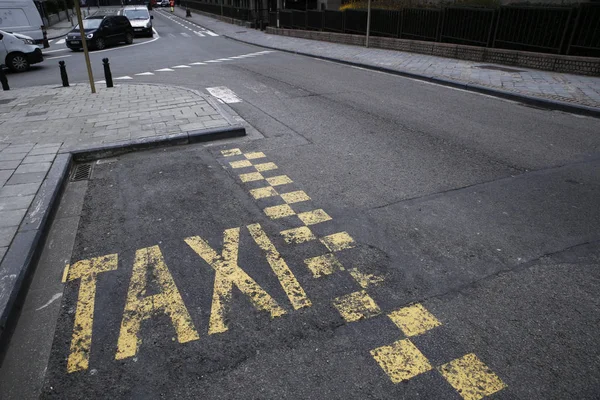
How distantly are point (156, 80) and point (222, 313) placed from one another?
39.4 feet

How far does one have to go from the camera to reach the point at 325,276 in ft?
11.8

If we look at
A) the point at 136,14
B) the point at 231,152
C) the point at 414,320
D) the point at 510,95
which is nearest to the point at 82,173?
the point at 231,152

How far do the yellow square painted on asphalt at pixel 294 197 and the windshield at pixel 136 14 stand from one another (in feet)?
96.1

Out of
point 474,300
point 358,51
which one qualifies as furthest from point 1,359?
point 358,51

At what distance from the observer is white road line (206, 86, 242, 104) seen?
10.2 meters

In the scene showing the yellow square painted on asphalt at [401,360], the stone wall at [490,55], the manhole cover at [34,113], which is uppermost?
the stone wall at [490,55]

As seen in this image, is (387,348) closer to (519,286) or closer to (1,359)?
(519,286)

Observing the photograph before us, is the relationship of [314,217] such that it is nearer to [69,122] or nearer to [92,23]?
[69,122]

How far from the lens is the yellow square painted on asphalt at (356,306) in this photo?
10.3 feet

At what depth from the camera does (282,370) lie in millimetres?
2689

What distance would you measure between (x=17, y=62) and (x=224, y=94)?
1020 centimetres

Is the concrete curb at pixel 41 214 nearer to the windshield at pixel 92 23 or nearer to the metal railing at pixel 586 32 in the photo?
the metal railing at pixel 586 32

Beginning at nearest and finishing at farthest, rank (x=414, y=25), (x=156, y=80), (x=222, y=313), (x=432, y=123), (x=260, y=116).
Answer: (x=222, y=313)
(x=432, y=123)
(x=260, y=116)
(x=156, y=80)
(x=414, y=25)

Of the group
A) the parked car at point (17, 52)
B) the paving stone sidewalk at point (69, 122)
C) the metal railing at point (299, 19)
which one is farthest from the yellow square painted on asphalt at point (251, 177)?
the metal railing at point (299, 19)
